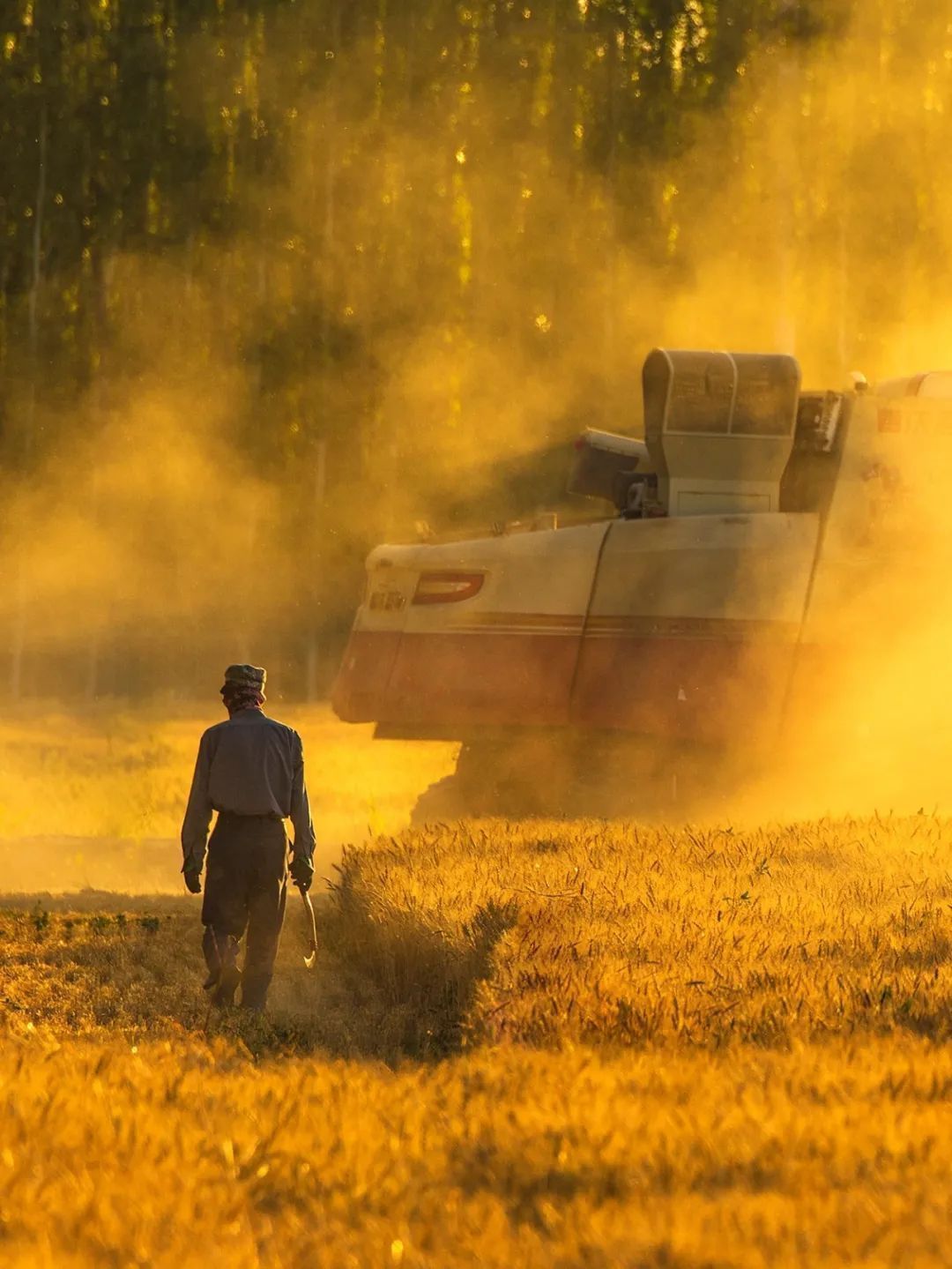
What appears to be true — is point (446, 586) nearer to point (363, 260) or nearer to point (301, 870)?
point (301, 870)

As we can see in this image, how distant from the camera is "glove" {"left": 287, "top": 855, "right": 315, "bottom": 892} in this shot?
9.62m

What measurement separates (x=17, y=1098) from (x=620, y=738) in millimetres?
11191

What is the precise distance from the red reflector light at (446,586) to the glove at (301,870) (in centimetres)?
685

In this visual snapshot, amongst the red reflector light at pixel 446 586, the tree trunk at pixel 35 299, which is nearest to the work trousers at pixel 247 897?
the red reflector light at pixel 446 586

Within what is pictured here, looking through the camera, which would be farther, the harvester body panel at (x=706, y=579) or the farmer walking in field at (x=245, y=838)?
the harvester body panel at (x=706, y=579)

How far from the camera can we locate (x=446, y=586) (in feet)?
54.1

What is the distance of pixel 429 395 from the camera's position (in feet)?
111

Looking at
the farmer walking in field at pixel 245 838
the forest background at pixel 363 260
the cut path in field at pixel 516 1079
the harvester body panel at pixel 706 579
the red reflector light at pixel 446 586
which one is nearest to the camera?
the cut path in field at pixel 516 1079

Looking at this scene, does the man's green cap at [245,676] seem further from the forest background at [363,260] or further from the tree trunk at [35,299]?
the tree trunk at [35,299]

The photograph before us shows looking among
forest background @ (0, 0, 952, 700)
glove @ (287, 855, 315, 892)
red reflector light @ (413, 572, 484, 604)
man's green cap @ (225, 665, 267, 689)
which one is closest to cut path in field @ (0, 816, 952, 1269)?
glove @ (287, 855, 315, 892)

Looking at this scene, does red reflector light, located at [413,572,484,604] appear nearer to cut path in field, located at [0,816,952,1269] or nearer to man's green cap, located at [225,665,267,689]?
cut path in field, located at [0,816,952,1269]

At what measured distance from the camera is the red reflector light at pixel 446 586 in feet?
53.8

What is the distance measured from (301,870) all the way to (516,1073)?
11.6 feet

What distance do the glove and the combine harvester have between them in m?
6.64
